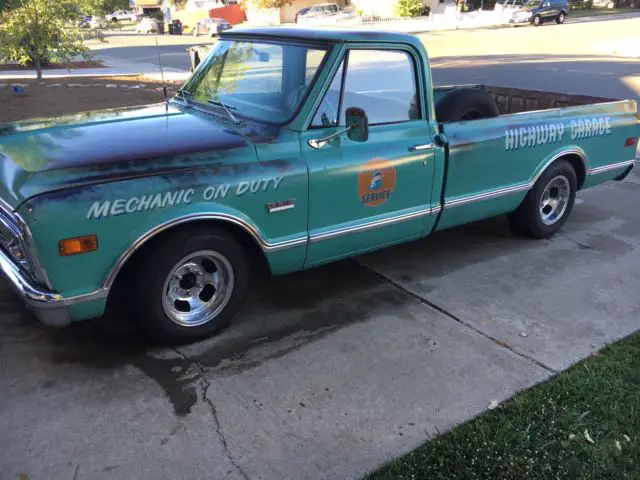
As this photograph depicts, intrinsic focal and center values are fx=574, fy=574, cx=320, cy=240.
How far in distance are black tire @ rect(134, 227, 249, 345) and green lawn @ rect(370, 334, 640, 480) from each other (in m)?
A: 1.52

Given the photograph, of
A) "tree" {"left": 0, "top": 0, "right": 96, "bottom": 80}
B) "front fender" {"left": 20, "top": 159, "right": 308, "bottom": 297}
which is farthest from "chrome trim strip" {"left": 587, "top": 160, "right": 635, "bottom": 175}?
"tree" {"left": 0, "top": 0, "right": 96, "bottom": 80}

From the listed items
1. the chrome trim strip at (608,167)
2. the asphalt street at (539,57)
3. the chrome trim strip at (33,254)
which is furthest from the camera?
the asphalt street at (539,57)

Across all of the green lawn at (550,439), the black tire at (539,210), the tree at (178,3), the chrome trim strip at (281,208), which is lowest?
the green lawn at (550,439)

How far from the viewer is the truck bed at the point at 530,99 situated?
5941 mm

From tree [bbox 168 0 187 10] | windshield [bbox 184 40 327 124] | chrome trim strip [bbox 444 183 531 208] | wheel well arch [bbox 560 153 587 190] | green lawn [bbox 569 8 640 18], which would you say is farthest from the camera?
tree [bbox 168 0 187 10]

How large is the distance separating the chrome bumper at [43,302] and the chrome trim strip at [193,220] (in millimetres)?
244

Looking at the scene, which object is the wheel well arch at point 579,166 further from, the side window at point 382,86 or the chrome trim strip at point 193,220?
the chrome trim strip at point 193,220

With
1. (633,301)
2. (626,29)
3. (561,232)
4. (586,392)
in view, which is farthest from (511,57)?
(586,392)

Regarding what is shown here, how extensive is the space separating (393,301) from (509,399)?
1.29 m

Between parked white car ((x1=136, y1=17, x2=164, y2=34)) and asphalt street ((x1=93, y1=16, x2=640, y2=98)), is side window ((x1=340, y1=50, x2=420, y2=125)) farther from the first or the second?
parked white car ((x1=136, y1=17, x2=164, y2=34))

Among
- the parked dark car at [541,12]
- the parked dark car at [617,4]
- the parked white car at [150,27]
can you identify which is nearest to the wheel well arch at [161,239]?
the parked dark car at [541,12]

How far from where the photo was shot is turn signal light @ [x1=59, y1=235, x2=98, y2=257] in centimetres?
296

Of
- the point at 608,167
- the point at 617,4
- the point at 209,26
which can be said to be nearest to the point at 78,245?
the point at 608,167

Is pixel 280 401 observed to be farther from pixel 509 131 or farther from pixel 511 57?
pixel 511 57
